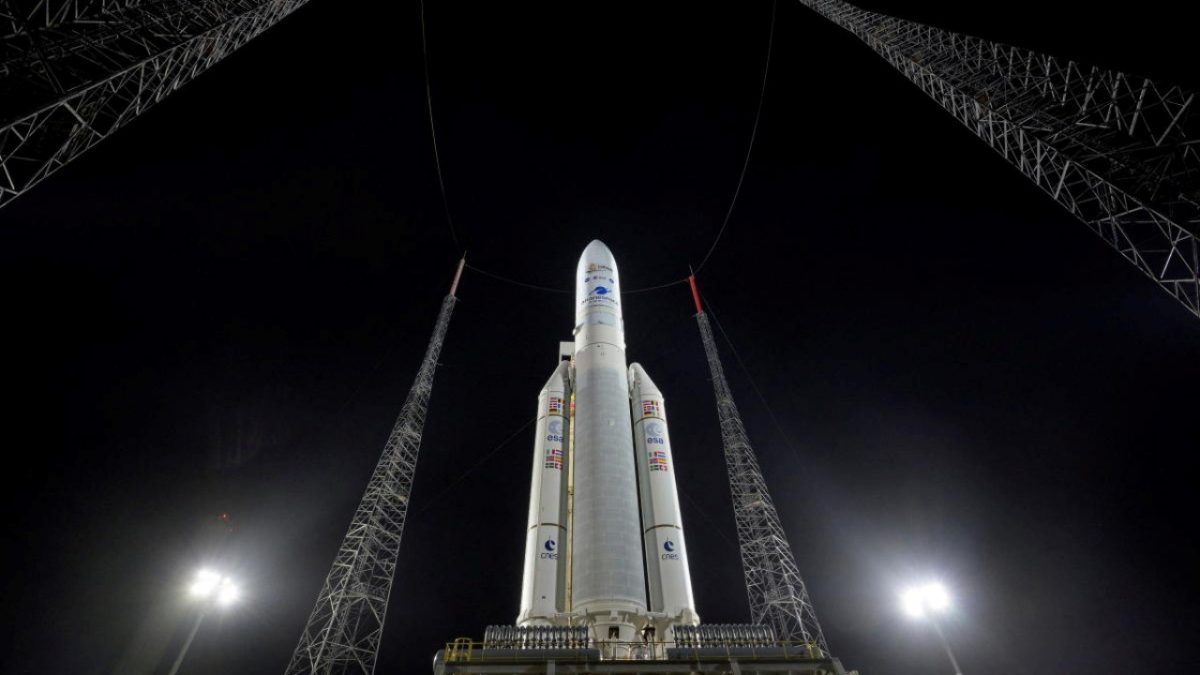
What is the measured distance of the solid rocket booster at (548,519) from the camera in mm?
18531

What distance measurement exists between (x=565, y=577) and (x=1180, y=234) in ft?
71.5

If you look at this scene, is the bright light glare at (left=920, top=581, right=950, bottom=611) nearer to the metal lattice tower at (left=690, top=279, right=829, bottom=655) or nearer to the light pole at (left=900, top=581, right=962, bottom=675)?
the light pole at (left=900, top=581, right=962, bottom=675)

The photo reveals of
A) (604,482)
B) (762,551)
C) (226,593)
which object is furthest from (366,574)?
(762,551)

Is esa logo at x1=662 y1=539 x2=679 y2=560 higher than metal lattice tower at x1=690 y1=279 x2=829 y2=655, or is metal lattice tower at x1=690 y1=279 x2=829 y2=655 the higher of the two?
metal lattice tower at x1=690 y1=279 x2=829 y2=655

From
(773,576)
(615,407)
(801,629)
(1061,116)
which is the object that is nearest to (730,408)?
(773,576)

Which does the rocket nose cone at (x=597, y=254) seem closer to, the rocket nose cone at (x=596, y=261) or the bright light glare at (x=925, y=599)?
the rocket nose cone at (x=596, y=261)

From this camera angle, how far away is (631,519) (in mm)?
18781

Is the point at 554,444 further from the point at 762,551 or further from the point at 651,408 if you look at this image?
the point at 762,551

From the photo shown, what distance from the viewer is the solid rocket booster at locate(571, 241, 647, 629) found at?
16953mm

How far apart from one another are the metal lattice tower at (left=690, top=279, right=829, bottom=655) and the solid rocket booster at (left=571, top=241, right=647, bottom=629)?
16.1 metres

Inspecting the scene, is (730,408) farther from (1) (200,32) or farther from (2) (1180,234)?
(1) (200,32)

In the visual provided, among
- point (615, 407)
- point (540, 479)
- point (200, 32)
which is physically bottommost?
point (540, 479)

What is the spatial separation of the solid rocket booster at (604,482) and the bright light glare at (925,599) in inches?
456

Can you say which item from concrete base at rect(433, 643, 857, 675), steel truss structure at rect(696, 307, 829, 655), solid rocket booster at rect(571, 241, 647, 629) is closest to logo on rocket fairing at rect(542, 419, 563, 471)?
solid rocket booster at rect(571, 241, 647, 629)
